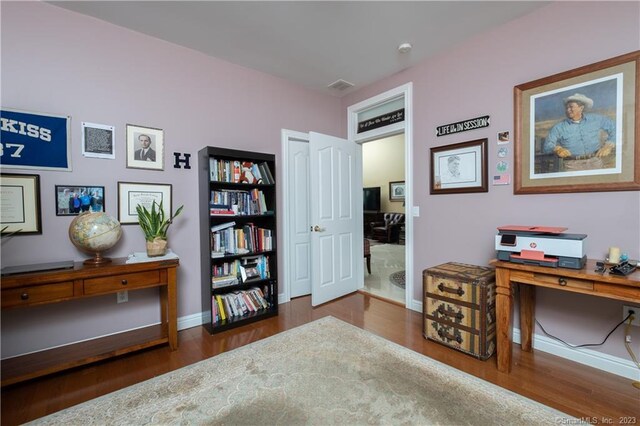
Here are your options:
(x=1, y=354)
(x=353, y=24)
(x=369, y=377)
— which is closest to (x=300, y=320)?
(x=369, y=377)

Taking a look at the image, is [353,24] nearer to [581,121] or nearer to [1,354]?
[581,121]

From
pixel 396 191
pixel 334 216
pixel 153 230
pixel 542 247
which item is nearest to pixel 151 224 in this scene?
pixel 153 230

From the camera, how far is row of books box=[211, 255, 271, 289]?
2.68m

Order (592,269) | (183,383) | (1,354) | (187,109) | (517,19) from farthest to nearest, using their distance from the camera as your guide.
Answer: (187,109) → (517,19) → (1,354) → (183,383) → (592,269)

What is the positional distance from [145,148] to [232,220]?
106 centimetres

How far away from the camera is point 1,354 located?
6.39 ft

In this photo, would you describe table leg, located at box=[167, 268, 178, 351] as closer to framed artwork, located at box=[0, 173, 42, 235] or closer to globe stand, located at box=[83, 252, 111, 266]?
globe stand, located at box=[83, 252, 111, 266]

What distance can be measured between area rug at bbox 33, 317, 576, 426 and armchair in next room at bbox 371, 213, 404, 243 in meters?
5.77

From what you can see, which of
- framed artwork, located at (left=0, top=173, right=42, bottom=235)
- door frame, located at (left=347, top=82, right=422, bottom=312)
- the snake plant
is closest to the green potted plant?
the snake plant

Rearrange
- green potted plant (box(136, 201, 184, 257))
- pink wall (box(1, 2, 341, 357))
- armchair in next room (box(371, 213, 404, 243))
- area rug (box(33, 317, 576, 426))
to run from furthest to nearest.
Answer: armchair in next room (box(371, 213, 404, 243)) → green potted plant (box(136, 201, 184, 257)) → pink wall (box(1, 2, 341, 357)) → area rug (box(33, 317, 576, 426))

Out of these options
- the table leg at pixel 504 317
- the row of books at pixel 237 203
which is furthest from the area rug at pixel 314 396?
the row of books at pixel 237 203

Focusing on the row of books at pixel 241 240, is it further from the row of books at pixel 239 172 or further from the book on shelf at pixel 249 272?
the row of books at pixel 239 172

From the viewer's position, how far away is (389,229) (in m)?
7.73

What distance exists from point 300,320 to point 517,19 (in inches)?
133
